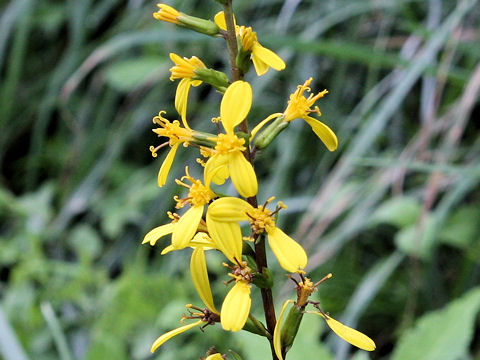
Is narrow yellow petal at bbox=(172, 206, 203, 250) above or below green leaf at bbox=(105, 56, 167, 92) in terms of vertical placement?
above

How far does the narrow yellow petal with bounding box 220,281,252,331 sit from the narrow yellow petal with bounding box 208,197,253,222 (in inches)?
4.7

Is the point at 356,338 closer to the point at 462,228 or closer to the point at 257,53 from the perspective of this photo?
the point at 257,53

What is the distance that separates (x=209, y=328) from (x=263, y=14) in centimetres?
227

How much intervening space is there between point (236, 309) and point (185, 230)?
0.51 feet

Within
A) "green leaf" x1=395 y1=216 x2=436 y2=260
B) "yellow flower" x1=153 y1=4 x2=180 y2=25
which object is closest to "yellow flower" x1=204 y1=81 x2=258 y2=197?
"yellow flower" x1=153 y1=4 x2=180 y2=25

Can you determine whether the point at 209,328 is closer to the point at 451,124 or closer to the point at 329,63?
the point at 451,124

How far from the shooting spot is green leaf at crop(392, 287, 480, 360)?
1.73 m

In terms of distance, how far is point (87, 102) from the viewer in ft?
14.9

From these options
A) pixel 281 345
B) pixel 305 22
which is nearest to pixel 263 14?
pixel 305 22

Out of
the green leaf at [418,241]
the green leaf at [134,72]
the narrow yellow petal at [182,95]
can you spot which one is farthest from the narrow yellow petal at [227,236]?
the green leaf at [134,72]

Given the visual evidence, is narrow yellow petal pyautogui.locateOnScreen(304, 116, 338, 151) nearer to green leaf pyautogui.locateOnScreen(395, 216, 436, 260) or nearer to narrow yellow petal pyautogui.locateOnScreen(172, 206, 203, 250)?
narrow yellow petal pyautogui.locateOnScreen(172, 206, 203, 250)

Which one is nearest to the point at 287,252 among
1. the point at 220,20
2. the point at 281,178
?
the point at 220,20

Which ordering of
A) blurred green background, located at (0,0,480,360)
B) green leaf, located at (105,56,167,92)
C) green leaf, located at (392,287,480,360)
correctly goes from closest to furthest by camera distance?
1. green leaf, located at (392,287,480,360)
2. blurred green background, located at (0,0,480,360)
3. green leaf, located at (105,56,167,92)

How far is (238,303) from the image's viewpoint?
1041 millimetres
